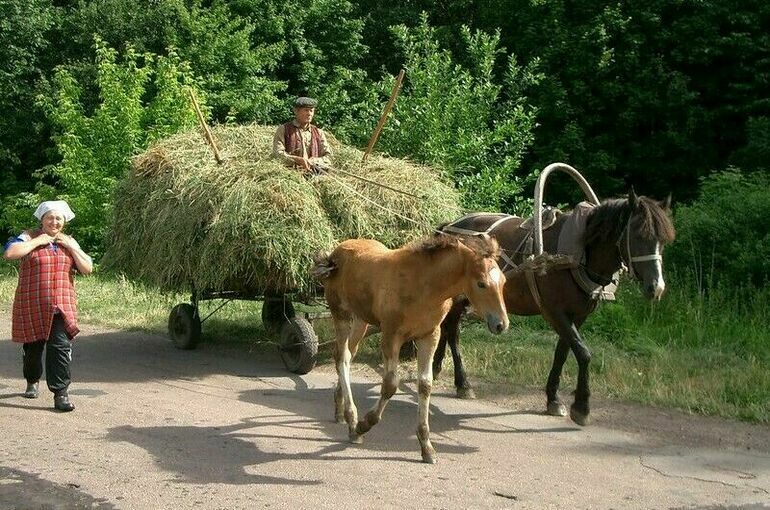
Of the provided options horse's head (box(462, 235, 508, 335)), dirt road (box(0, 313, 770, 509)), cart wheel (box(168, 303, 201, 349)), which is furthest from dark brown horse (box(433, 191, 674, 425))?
cart wheel (box(168, 303, 201, 349))

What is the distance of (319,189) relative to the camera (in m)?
9.68

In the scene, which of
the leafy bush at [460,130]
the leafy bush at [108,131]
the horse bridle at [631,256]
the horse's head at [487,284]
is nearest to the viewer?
the horse's head at [487,284]

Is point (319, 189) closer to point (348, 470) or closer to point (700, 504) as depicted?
point (348, 470)

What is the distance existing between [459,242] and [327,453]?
1.78m

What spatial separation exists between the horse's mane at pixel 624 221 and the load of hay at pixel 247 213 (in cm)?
232

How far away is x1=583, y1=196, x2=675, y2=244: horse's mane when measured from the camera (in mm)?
7508

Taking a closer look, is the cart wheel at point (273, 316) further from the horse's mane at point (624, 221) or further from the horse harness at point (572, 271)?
the horse's mane at point (624, 221)

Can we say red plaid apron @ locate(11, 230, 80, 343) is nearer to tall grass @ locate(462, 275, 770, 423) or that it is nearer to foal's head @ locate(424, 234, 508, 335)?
foal's head @ locate(424, 234, 508, 335)

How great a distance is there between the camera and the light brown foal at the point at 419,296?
647 cm

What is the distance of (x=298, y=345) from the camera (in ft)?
31.4

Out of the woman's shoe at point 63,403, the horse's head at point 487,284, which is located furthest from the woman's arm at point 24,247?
the horse's head at point 487,284

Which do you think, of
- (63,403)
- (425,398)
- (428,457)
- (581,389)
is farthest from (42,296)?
(581,389)

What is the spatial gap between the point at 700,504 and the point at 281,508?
8.34ft

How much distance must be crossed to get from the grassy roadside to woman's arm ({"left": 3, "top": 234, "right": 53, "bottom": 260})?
2697mm
